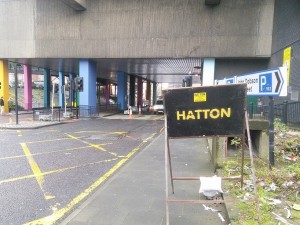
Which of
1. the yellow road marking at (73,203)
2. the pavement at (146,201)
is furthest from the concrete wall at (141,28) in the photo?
the yellow road marking at (73,203)

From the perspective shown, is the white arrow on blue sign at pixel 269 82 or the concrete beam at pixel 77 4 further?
the concrete beam at pixel 77 4

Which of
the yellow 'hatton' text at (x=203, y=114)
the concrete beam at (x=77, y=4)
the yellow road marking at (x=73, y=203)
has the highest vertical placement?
the concrete beam at (x=77, y=4)

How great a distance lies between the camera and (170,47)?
25562 mm

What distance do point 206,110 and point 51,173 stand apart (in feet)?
14.4

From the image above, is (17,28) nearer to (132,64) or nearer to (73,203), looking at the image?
(132,64)

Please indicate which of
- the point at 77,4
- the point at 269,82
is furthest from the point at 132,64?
the point at 269,82

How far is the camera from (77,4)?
25.4 metres

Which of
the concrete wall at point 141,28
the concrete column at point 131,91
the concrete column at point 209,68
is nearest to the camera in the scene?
the concrete wall at point 141,28

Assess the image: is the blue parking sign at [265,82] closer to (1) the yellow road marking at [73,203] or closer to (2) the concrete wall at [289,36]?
(1) the yellow road marking at [73,203]

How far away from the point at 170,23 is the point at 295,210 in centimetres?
2260

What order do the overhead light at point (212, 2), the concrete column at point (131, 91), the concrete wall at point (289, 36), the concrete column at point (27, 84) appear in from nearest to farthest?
the concrete wall at point (289, 36) → the overhead light at point (212, 2) → the concrete column at point (27, 84) → the concrete column at point (131, 91)

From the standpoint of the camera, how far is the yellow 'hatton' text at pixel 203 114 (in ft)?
14.8

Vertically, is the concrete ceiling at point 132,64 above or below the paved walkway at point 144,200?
above

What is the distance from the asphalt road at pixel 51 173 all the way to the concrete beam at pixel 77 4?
618 inches
